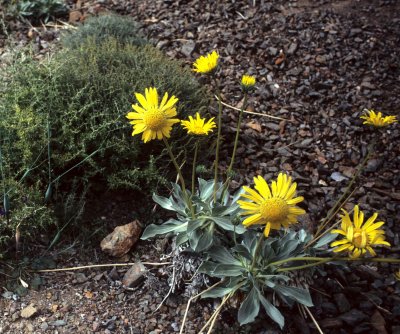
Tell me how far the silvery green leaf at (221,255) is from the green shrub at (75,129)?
71cm

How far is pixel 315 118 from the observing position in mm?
3879

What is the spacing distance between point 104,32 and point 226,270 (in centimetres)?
260

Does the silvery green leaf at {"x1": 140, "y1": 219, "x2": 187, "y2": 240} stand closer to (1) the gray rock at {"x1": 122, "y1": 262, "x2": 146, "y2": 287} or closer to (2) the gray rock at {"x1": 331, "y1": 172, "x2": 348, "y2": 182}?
Result: (1) the gray rock at {"x1": 122, "y1": 262, "x2": 146, "y2": 287}

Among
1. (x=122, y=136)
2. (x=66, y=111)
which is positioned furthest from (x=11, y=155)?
(x=122, y=136)

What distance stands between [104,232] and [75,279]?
0.34 meters

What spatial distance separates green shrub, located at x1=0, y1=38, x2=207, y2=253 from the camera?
307cm

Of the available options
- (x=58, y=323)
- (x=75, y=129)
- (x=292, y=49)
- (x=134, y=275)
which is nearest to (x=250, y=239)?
(x=134, y=275)

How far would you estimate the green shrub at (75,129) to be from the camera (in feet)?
10.1

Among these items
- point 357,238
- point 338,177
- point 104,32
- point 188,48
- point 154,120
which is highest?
point 154,120

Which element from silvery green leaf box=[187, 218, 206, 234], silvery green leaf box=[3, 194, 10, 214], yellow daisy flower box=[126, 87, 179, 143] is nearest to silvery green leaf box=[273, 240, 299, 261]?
silvery green leaf box=[187, 218, 206, 234]

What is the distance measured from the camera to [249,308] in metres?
2.48

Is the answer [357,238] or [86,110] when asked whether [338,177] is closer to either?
[357,238]

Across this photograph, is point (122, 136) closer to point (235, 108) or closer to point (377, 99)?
point (235, 108)

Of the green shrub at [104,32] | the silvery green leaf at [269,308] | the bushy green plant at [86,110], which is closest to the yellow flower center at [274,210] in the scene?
the silvery green leaf at [269,308]
